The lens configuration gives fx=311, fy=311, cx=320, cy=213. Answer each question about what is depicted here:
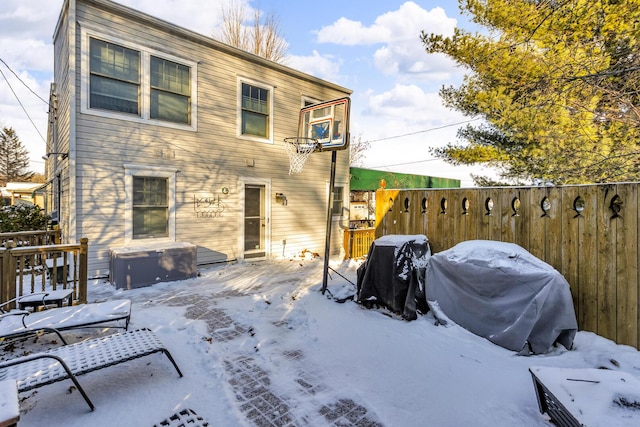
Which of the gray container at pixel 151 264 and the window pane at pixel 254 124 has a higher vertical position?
the window pane at pixel 254 124

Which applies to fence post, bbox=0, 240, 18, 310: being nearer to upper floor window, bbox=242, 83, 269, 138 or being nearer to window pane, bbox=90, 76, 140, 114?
window pane, bbox=90, 76, 140, 114

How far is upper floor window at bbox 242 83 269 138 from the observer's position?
834 cm

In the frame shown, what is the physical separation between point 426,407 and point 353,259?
21.0ft

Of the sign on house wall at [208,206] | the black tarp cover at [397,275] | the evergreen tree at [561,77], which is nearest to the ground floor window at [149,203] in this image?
the sign on house wall at [208,206]

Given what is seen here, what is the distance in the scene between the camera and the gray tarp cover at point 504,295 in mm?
3104

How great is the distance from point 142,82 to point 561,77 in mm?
7845

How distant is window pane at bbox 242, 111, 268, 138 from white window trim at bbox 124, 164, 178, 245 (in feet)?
7.49

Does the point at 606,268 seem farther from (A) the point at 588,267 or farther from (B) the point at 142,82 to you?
(B) the point at 142,82

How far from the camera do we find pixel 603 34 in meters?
5.57

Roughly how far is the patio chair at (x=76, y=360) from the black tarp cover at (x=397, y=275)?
8.81ft

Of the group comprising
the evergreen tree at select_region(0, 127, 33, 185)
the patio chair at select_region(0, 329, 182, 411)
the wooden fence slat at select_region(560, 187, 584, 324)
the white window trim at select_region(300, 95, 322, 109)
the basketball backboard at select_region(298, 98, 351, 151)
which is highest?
the evergreen tree at select_region(0, 127, 33, 185)

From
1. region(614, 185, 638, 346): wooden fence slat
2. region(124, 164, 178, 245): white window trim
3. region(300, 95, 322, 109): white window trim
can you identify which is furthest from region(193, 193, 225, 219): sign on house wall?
region(614, 185, 638, 346): wooden fence slat

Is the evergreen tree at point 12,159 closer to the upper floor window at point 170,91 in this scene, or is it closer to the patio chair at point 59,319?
the upper floor window at point 170,91

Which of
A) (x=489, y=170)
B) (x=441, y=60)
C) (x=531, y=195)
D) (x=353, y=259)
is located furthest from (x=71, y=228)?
(x=489, y=170)
